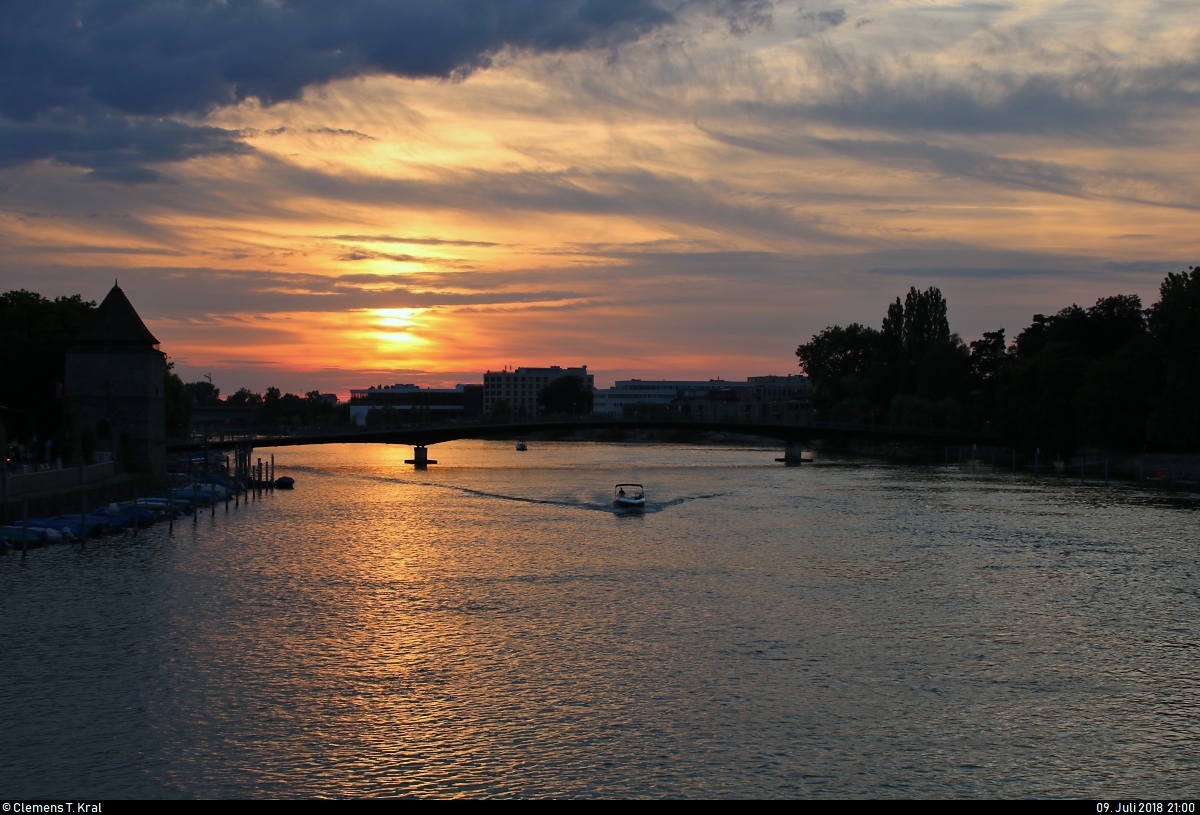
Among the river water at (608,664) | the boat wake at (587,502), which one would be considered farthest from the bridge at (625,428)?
the river water at (608,664)

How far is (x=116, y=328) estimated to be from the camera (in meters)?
85.2

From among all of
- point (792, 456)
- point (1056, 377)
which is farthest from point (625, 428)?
point (1056, 377)

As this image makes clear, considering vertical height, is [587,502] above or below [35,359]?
below

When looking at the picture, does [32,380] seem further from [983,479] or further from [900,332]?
[900,332]

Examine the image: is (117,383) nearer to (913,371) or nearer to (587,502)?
(587,502)

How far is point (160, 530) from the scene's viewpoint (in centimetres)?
6456

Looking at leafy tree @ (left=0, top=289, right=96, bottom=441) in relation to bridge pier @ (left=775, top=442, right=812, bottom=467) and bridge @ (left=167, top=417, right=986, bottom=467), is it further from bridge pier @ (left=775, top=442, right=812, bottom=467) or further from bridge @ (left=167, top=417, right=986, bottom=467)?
bridge pier @ (left=775, top=442, right=812, bottom=467)

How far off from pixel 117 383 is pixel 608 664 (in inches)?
2570

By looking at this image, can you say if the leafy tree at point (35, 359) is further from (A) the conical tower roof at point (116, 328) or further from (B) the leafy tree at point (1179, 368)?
(B) the leafy tree at point (1179, 368)

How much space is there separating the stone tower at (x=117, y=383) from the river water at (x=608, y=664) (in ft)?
88.4

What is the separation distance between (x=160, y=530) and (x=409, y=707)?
4340 centimetres

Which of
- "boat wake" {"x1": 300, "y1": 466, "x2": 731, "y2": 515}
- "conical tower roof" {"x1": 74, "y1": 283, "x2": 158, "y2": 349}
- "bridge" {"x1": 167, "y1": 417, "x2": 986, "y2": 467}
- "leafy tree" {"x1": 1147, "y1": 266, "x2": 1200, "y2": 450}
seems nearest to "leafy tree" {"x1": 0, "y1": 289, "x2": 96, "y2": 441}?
"conical tower roof" {"x1": 74, "y1": 283, "x2": 158, "y2": 349}

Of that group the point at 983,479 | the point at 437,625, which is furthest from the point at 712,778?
the point at 983,479

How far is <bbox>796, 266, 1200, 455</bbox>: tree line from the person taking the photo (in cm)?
9806
